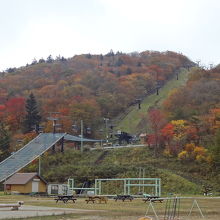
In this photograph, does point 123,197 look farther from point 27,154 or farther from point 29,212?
point 27,154

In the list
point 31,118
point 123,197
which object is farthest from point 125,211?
point 31,118

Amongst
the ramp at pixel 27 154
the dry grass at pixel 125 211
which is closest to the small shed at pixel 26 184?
the ramp at pixel 27 154

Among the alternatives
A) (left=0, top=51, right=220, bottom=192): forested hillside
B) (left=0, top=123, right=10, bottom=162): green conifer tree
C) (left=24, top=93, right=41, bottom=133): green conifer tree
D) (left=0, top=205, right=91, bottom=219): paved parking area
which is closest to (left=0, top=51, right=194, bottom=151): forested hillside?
(left=0, top=51, right=220, bottom=192): forested hillside

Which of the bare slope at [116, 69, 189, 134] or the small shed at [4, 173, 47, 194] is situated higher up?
the bare slope at [116, 69, 189, 134]

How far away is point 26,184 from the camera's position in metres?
42.6

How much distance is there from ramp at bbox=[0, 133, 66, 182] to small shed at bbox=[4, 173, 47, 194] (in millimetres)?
1541

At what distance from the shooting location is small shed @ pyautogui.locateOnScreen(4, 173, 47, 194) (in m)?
42.7

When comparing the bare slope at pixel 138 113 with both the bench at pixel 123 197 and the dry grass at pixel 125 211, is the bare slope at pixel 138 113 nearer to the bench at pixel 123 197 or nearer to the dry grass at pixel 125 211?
the bench at pixel 123 197

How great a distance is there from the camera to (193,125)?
163ft

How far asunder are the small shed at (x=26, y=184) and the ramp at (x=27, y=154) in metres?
1.54

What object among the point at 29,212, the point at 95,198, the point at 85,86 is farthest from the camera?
the point at 85,86

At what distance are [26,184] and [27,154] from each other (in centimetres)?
829

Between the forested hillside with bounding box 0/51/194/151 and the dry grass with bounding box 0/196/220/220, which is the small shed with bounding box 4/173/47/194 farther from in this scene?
the dry grass with bounding box 0/196/220/220

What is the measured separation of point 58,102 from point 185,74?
180 ft
